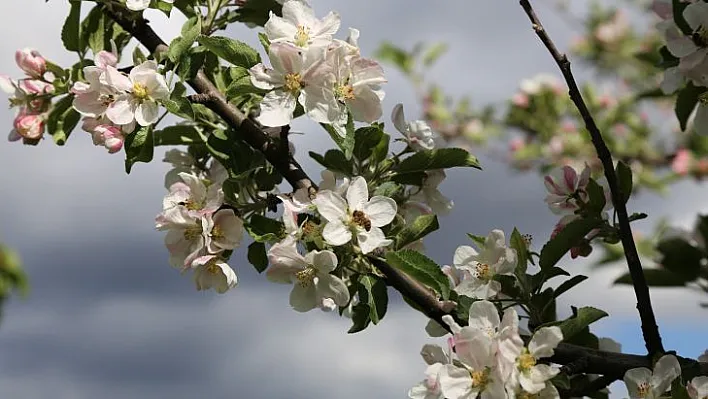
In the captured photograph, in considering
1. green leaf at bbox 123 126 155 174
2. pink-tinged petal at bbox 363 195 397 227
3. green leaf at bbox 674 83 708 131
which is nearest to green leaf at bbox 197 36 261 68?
green leaf at bbox 123 126 155 174

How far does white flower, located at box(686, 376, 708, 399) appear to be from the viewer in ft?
3.56

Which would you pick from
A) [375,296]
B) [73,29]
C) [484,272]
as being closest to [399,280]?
[375,296]

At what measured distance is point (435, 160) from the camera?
1.32 metres

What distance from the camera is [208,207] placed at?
4.03 feet

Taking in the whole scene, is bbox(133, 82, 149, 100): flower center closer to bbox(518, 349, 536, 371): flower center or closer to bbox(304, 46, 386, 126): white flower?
bbox(304, 46, 386, 126): white flower

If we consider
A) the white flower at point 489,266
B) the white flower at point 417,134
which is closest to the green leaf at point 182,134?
the white flower at point 417,134

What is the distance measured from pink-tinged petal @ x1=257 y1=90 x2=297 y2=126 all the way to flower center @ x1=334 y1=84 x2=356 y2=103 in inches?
2.3

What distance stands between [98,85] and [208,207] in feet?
0.81

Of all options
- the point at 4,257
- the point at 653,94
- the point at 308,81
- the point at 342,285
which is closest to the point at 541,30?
the point at 308,81

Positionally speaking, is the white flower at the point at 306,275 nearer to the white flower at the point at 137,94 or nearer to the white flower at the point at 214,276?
the white flower at the point at 214,276

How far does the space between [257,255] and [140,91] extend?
29 cm

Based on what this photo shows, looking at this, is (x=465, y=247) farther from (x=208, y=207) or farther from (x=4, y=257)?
(x=4, y=257)

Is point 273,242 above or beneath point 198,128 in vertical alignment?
beneath

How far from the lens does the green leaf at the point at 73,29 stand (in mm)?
1450
